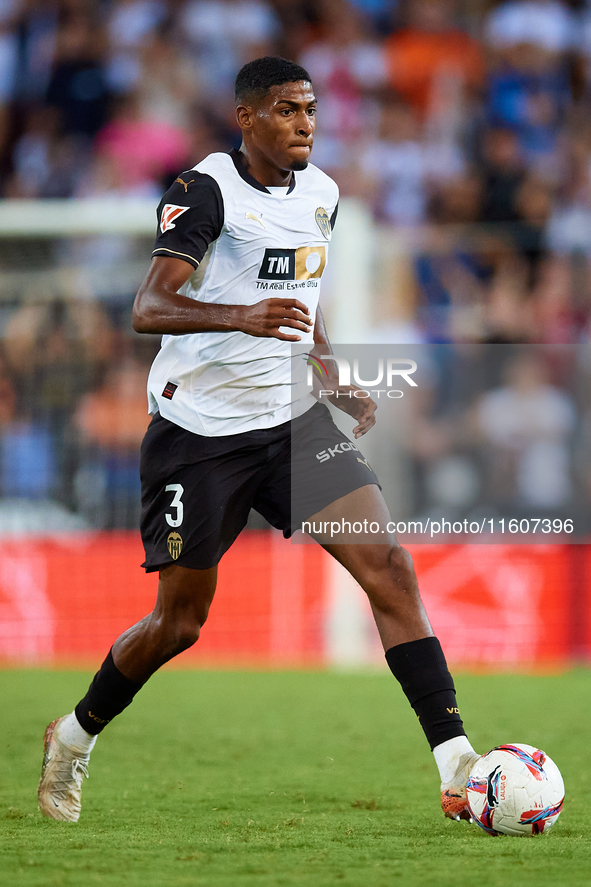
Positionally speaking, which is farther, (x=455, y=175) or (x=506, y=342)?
(x=455, y=175)

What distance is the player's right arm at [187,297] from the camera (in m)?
3.52

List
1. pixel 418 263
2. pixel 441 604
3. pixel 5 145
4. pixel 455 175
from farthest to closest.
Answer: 1. pixel 5 145
2. pixel 455 175
3. pixel 418 263
4. pixel 441 604

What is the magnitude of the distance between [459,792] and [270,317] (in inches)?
60.3

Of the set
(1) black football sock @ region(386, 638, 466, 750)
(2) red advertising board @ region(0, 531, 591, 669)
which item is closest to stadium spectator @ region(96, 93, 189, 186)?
(2) red advertising board @ region(0, 531, 591, 669)

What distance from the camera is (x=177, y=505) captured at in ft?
13.1

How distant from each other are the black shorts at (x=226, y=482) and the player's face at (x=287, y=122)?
92 centimetres

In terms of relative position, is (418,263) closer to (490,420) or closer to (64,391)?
(490,420)

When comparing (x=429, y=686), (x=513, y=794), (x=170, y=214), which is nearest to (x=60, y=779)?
(x=429, y=686)

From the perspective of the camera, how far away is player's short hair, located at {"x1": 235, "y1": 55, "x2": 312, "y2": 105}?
3967 mm

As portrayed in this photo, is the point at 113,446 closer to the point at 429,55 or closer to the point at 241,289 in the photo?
the point at 241,289

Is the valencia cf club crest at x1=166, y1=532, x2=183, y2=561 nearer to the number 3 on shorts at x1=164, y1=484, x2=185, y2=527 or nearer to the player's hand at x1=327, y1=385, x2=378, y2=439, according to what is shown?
the number 3 on shorts at x1=164, y1=484, x2=185, y2=527

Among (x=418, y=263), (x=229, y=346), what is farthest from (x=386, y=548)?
(x=418, y=263)

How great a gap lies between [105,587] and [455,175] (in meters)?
5.05

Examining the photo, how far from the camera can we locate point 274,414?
13.4ft
